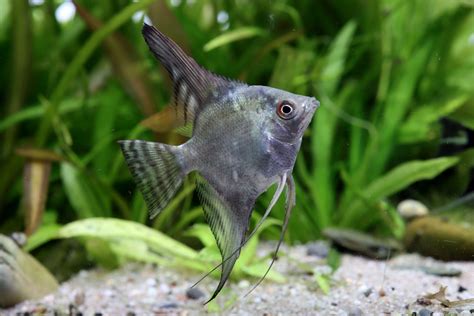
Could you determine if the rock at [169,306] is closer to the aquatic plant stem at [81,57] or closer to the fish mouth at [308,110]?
the fish mouth at [308,110]

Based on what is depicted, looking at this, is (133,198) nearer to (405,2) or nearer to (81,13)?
(81,13)

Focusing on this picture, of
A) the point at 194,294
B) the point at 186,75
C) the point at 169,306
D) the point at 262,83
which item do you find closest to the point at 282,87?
the point at 262,83

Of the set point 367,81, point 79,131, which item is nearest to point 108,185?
point 79,131

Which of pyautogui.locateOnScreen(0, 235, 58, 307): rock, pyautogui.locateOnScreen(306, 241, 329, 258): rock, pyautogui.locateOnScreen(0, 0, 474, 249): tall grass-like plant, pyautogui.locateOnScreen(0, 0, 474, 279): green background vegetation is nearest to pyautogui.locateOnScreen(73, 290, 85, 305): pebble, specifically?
pyautogui.locateOnScreen(0, 235, 58, 307): rock

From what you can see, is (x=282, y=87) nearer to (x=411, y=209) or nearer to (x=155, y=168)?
(x=411, y=209)

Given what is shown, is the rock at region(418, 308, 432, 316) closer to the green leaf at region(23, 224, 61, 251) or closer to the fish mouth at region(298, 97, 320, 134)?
the fish mouth at region(298, 97, 320, 134)

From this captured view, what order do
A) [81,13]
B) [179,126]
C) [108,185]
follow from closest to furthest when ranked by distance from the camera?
[179,126], [81,13], [108,185]

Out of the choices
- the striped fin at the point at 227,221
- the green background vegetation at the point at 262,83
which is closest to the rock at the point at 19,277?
the green background vegetation at the point at 262,83
